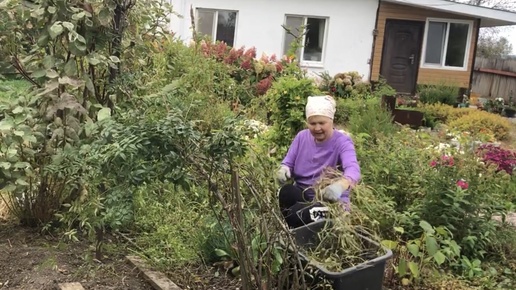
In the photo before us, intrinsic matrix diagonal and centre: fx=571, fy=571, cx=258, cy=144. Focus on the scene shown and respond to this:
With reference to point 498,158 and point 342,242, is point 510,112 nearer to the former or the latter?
A: point 498,158

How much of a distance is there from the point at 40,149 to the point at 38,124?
19 centimetres

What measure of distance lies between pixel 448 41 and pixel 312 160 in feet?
44.2

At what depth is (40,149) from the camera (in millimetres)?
3568

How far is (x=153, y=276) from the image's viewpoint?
3199 millimetres

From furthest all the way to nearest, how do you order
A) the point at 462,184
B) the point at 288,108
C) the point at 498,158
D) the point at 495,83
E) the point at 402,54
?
the point at 495,83, the point at 402,54, the point at 288,108, the point at 498,158, the point at 462,184

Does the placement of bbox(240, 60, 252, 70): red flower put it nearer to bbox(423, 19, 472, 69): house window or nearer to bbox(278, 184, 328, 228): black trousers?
bbox(423, 19, 472, 69): house window

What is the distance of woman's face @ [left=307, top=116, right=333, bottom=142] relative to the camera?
367cm

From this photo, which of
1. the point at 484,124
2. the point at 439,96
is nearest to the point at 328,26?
the point at 439,96

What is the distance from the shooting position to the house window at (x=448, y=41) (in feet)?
52.1

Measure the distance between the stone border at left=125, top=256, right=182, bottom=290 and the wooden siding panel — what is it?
13.0 m

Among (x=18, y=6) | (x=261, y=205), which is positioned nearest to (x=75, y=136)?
(x=18, y=6)

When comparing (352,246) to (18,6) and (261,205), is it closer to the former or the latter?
(261,205)

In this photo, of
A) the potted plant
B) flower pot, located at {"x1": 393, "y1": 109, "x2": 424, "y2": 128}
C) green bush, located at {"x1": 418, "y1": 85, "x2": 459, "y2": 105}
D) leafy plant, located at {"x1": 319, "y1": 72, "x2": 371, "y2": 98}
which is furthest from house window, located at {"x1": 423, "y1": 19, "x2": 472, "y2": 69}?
flower pot, located at {"x1": 393, "y1": 109, "x2": 424, "y2": 128}

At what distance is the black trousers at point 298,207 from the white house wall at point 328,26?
40.3 feet
